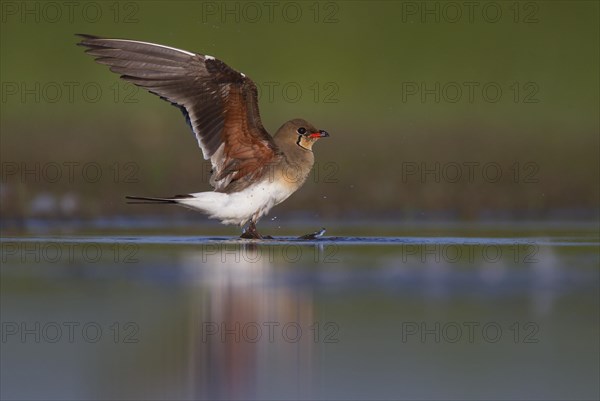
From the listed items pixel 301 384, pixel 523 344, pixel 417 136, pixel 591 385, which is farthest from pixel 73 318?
pixel 417 136

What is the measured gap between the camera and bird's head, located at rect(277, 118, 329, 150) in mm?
13938

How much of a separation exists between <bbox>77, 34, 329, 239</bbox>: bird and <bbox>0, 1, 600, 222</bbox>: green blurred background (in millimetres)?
3556

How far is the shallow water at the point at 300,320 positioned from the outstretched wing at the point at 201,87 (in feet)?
3.34

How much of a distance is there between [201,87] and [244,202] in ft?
4.07

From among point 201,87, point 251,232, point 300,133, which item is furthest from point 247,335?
point 300,133

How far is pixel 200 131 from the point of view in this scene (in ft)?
42.3

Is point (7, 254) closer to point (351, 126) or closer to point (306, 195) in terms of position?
point (306, 195)

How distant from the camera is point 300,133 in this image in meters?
14.0

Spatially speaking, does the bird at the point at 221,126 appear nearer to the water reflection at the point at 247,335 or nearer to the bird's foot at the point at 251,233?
the bird's foot at the point at 251,233

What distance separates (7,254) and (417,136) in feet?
32.3

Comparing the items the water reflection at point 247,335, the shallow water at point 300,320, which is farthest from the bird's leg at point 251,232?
the water reflection at point 247,335

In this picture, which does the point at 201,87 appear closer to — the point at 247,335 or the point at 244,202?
the point at 244,202

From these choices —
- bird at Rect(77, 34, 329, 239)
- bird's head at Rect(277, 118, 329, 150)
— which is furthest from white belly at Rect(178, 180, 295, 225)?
bird's head at Rect(277, 118, 329, 150)

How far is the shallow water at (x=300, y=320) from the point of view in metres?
7.01
